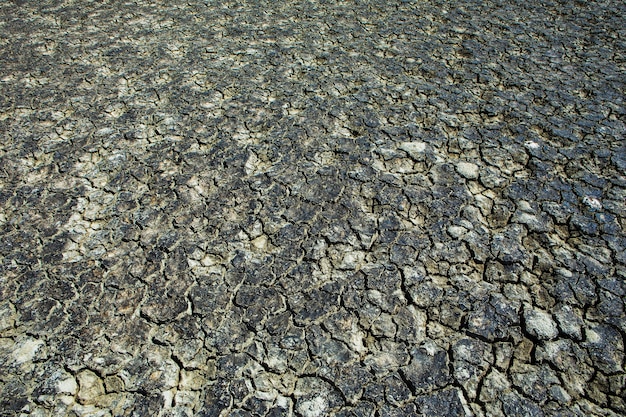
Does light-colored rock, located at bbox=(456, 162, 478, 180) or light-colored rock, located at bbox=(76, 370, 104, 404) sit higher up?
light-colored rock, located at bbox=(456, 162, 478, 180)

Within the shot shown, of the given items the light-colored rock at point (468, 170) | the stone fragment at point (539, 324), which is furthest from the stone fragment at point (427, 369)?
the light-colored rock at point (468, 170)

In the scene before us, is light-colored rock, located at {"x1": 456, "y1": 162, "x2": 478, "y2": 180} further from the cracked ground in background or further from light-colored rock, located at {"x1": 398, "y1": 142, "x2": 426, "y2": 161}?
light-colored rock, located at {"x1": 398, "y1": 142, "x2": 426, "y2": 161}

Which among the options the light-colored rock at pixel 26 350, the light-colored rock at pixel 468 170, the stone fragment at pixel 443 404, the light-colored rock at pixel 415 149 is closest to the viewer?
the stone fragment at pixel 443 404

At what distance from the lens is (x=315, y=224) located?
5.80 feet

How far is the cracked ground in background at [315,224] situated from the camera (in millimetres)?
1315

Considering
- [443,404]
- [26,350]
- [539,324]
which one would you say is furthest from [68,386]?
[539,324]

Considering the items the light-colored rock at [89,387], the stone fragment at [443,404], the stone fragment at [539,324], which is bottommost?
the light-colored rock at [89,387]

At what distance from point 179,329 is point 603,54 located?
2790 mm

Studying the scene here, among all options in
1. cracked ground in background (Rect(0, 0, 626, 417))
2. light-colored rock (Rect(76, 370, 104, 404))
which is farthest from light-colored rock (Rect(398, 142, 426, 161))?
light-colored rock (Rect(76, 370, 104, 404))

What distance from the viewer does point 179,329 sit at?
1445mm

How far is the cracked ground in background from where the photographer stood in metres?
1.32

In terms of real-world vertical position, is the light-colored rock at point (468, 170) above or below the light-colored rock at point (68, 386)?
above

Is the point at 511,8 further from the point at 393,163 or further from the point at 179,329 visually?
the point at 179,329

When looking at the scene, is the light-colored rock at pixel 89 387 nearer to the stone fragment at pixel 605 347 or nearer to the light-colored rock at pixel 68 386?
the light-colored rock at pixel 68 386
